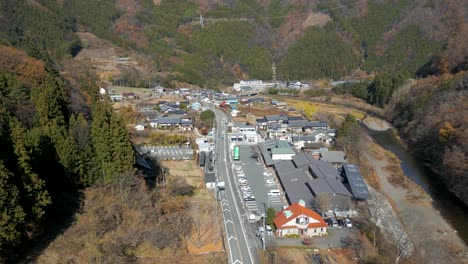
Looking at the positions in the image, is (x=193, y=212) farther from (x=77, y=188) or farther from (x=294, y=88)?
(x=294, y=88)

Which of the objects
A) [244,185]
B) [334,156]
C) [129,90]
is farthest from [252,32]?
[244,185]

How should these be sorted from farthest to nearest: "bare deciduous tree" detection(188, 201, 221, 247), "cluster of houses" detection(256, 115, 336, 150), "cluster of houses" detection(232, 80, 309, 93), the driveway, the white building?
1. the white building
2. "cluster of houses" detection(232, 80, 309, 93)
3. "cluster of houses" detection(256, 115, 336, 150)
4. the driveway
5. "bare deciduous tree" detection(188, 201, 221, 247)

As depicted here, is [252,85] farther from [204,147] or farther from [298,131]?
[204,147]

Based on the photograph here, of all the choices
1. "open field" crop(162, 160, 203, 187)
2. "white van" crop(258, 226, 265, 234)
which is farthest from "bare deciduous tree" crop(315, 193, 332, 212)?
"open field" crop(162, 160, 203, 187)

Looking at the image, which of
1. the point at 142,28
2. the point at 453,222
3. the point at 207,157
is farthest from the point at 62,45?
the point at 453,222

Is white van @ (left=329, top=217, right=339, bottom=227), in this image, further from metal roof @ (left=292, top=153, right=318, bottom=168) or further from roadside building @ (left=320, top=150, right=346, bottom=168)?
roadside building @ (left=320, top=150, right=346, bottom=168)

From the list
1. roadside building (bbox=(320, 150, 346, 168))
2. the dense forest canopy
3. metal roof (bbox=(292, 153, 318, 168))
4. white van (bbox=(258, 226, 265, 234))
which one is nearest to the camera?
the dense forest canopy
